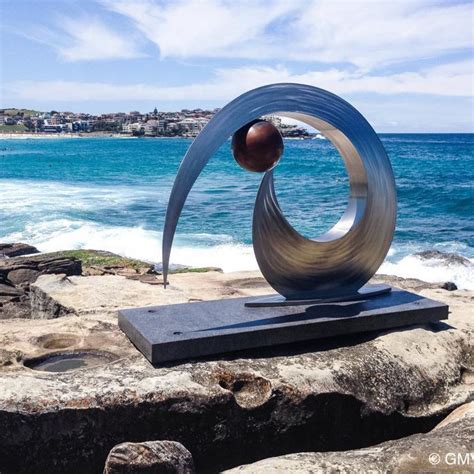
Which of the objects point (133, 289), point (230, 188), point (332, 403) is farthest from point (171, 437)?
point (230, 188)

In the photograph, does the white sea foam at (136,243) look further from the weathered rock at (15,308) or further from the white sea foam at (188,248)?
the weathered rock at (15,308)

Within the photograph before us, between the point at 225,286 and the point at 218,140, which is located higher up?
the point at 218,140

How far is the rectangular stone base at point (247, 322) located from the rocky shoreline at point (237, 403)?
0.10 m

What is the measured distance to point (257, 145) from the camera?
5.72m

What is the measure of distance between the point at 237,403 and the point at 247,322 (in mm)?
897

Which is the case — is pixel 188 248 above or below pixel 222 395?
below

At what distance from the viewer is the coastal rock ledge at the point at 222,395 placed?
450 cm

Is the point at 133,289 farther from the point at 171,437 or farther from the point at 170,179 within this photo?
the point at 170,179

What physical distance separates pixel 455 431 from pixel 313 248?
7.46ft

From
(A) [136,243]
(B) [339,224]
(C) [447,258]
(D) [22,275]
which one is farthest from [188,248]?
(B) [339,224]

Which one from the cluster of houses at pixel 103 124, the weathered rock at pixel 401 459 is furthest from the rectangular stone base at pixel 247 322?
the cluster of houses at pixel 103 124

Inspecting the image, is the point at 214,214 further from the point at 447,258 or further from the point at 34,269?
the point at 34,269

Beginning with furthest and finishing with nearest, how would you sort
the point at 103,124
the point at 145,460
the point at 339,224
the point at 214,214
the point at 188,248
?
the point at 103,124 < the point at 214,214 < the point at 188,248 < the point at 339,224 < the point at 145,460

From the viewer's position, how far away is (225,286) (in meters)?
8.98
